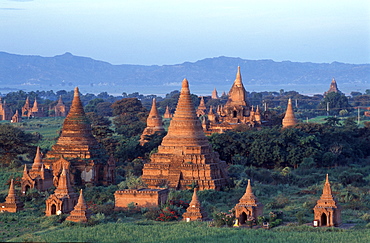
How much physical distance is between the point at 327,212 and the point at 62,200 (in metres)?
11.4

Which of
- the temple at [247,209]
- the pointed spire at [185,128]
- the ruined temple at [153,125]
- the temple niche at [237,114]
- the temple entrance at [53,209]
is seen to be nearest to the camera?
the temple at [247,209]

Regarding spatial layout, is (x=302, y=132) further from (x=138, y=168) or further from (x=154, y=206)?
(x=154, y=206)

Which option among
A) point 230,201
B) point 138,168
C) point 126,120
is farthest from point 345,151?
point 126,120

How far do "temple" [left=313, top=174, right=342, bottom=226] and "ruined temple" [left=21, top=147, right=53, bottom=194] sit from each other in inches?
603

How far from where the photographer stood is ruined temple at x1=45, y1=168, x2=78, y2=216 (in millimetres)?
39219

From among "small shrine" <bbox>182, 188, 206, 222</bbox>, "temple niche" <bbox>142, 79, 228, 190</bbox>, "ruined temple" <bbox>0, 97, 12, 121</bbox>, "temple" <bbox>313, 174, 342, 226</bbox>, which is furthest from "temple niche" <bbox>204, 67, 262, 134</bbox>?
"ruined temple" <bbox>0, 97, 12, 121</bbox>

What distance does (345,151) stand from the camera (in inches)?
2376

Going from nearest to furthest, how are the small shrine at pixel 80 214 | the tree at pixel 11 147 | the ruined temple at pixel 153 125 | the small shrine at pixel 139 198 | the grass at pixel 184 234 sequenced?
the grass at pixel 184 234 < the small shrine at pixel 80 214 < the small shrine at pixel 139 198 < the tree at pixel 11 147 < the ruined temple at pixel 153 125

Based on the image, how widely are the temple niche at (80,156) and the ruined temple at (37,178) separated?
107cm

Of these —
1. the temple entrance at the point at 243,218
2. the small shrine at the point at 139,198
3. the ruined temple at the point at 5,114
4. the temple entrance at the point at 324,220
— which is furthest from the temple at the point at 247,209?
the ruined temple at the point at 5,114

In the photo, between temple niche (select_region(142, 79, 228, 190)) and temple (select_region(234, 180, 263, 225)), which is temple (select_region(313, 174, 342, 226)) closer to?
temple (select_region(234, 180, 263, 225))

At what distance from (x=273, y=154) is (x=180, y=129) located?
10.1m

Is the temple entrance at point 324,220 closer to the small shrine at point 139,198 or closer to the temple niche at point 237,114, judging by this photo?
the small shrine at point 139,198

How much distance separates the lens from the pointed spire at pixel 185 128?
47.3 m
